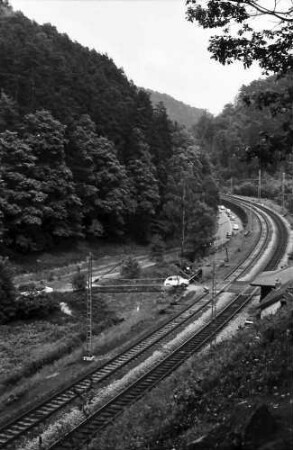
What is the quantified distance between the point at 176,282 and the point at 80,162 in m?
22.1

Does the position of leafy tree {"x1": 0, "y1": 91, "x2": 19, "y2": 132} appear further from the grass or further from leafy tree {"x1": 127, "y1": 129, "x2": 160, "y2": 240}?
the grass

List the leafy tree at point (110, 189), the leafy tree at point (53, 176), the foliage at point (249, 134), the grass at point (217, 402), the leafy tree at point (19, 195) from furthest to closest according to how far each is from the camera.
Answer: the leafy tree at point (110, 189), the leafy tree at point (53, 176), the leafy tree at point (19, 195), the foliage at point (249, 134), the grass at point (217, 402)

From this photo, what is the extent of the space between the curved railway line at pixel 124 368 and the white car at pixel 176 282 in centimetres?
347

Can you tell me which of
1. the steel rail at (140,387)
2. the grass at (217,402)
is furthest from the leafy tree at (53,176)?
the grass at (217,402)

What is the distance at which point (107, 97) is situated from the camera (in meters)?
75.2

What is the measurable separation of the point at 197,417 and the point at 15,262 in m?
40.6

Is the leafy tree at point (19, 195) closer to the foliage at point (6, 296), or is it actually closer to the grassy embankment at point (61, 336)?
the grassy embankment at point (61, 336)

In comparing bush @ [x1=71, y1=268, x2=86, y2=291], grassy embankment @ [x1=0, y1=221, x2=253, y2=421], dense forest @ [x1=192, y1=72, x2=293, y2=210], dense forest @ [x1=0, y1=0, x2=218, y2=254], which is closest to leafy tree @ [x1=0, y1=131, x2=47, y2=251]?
dense forest @ [x1=0, y1=0, x2=218, y2=254]

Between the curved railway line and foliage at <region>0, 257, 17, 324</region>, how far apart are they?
11.0 meters

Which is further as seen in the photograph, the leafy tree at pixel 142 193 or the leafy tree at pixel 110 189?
the leafy tree at pixel 142 193

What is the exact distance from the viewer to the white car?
4556cm

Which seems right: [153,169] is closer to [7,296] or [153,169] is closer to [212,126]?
[7,296]

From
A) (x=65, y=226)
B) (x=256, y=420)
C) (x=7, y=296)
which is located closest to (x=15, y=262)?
(x=65, y=226)

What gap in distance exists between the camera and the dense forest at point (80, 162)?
53.7 metres
